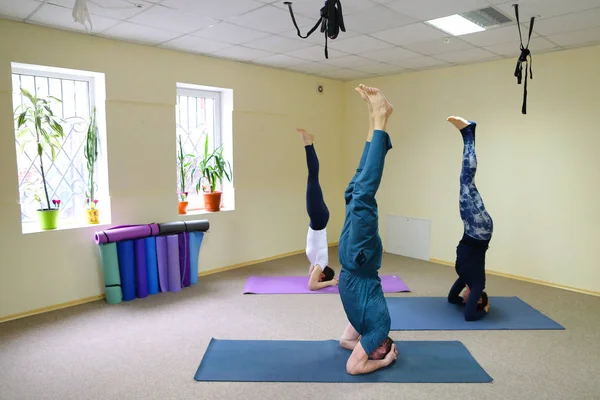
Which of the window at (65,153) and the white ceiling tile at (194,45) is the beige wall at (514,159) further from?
the window at (65,153)

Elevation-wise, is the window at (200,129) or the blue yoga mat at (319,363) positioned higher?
the window at (200,129)

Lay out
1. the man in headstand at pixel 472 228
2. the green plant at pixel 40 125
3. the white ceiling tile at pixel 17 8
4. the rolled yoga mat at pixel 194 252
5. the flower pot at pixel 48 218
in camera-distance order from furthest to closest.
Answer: the rolled yoga mat at pixel 194 252 → the flower pot at pixel 48 218 → the green plant at pixel 40 125 → the man in headstand at pixel 472 228 → the white ceiling tile at pixel 17 8

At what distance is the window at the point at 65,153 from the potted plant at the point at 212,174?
1.13 metres

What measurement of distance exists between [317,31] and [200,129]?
2004 mm

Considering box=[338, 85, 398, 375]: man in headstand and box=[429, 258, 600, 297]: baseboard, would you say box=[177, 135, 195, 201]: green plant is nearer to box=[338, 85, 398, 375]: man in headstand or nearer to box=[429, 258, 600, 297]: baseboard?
box=[338, 85, 398, 375]: man in headstand

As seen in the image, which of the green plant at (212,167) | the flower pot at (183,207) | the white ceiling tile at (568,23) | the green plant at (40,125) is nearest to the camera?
the white ceiling tile at (568,23)

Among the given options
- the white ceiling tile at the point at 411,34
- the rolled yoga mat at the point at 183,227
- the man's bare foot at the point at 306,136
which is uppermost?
the white ceiling tile at the point at 411,34

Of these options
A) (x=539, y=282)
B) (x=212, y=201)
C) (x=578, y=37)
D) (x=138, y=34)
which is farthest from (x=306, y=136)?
(x=539, y=282)

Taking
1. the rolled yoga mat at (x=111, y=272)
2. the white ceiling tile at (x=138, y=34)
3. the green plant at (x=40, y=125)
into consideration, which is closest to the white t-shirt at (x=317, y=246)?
the rolled yoga mat at (x=111, y=272)

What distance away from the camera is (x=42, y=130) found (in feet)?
12.6

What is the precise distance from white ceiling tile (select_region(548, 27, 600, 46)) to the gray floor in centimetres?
245

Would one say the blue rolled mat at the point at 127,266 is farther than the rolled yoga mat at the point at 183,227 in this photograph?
No

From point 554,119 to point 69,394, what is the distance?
492 centimetres

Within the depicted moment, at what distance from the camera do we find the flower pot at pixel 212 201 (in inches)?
200
